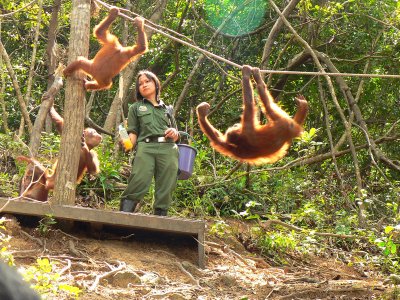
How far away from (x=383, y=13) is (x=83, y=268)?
19.4 ft

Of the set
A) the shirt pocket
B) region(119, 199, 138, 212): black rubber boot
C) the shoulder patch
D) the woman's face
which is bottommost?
region(119, 199, 138, 212): black rubber boot

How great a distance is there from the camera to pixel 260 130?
498cm

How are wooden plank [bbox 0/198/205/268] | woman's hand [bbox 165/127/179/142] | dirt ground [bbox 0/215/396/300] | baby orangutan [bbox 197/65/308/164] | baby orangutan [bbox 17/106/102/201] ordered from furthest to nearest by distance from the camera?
baby orangutan [bbox 17/106/102/201] → woman's hand [bbox 165/127/179/142] → wooden plank [bbox 0/198/205/268] → baby orangutan [bbox 197/65/308/164] → dirt ground [bbox 0/215/396/300]

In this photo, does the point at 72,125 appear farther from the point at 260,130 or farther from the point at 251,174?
the point at 251,174

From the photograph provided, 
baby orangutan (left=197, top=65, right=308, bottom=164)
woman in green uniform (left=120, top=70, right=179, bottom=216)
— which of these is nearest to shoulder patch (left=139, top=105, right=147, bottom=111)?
woman in green uniform (left=120, top=70, right=179, bottom=216)

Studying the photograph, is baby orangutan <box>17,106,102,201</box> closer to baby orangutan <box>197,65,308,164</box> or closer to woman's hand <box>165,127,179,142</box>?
woman's hand <box>165,127,179,142</box>

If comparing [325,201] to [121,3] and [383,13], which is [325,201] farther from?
[121,3]

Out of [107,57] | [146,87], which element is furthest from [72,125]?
[146,87]

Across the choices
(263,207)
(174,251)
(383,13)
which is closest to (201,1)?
(383,13)

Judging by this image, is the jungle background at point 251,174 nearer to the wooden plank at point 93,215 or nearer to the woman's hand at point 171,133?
the wooden plank at point 93,215

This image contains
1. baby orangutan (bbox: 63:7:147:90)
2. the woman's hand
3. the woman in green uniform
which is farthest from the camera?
the woman in green uniform

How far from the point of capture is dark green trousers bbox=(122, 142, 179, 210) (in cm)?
571

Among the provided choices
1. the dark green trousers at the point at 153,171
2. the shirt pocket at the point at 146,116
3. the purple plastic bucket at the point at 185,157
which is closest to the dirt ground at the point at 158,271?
the dark green trousers at the point at 153,171

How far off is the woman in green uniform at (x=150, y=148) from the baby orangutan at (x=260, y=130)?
1.83 ft
